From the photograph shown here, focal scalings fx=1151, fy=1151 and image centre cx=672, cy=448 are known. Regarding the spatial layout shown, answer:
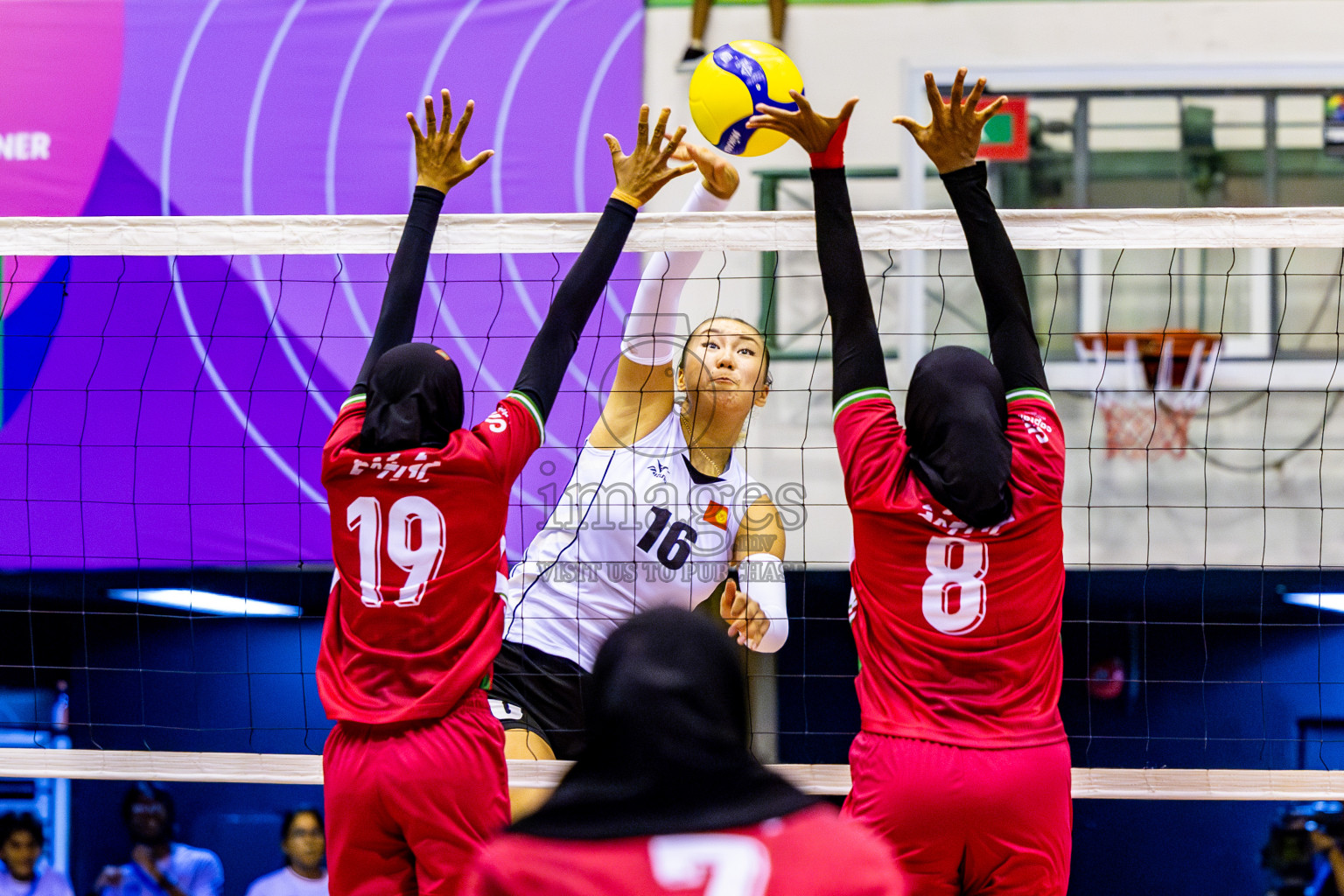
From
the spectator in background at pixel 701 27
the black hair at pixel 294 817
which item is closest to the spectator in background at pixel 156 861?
the black hair at pixel 294 817

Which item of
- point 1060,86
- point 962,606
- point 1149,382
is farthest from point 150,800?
point 1060,86

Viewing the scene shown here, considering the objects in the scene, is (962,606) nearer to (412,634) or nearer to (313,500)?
(412,634)

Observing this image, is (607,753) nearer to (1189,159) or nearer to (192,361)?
(192,361)

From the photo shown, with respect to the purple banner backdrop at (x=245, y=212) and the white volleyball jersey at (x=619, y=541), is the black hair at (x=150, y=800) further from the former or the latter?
the white volleyball jersey at (x=619, y=541)

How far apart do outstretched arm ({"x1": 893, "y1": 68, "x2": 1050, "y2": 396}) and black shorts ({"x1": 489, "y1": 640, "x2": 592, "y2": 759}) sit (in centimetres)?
180

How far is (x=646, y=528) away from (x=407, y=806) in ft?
→ 5.32

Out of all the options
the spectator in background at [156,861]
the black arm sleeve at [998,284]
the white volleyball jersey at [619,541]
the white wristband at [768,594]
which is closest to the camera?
the black arm sleeve at [998,284]

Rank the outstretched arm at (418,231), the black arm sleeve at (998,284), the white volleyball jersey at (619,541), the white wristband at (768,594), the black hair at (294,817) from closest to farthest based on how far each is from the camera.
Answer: the black arm sleeve at (998,284) → the outstretched arm at (418,231) → the white wristband at (768,594) → the white volleyball jersey at (619,541) → the black hair at (294,817)

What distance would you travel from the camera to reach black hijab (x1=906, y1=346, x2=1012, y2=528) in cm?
227

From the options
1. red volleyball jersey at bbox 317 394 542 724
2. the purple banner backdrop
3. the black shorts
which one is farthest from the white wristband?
the purple banner backdrop

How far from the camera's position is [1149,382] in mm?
6938

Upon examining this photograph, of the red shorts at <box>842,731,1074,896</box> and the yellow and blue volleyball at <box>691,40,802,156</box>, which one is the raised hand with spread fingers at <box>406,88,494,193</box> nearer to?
the yellow and blue volleyball at <box>691,40,802,156</box>

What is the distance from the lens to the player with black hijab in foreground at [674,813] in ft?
3.75

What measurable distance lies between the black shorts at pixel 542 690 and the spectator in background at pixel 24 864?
4089 millimetres
